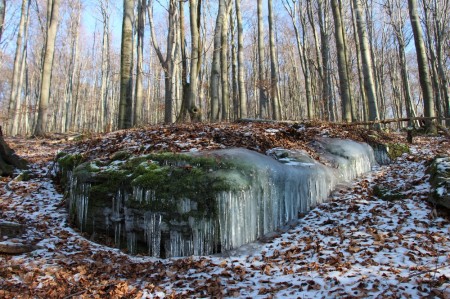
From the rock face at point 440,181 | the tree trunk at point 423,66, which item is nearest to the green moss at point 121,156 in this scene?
the rock face at point 440,181

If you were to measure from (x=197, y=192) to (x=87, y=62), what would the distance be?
37415mm

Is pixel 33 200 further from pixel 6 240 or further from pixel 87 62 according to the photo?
pixel 87 62

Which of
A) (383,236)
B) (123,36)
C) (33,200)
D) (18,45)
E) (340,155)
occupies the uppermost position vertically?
(18,45)

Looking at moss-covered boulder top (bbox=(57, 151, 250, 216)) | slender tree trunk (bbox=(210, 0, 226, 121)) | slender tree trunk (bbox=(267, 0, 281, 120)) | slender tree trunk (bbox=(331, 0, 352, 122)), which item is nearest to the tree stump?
moss-covered boulder top (bbox=(57, 151, 250, 216))

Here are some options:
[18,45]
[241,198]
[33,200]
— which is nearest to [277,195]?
[241,198]

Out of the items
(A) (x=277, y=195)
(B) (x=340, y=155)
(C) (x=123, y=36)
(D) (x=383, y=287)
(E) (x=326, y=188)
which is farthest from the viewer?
(C) (x=123, y=36)

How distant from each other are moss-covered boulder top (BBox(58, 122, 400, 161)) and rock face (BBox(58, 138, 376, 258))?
65 centimetres

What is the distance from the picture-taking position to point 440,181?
17.9ft

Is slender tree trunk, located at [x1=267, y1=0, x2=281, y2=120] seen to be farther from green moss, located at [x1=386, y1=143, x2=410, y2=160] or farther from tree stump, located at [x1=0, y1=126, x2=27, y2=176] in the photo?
tree stump, located at [x1=0, y1=126, x2=27, y2=176]

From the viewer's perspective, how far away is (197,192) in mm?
5039

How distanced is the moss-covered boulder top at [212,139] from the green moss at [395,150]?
0.21 meters

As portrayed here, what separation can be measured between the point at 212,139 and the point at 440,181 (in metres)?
4.42

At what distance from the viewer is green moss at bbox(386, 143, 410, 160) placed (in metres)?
8.65

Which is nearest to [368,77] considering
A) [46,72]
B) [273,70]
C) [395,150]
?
[395,150]
